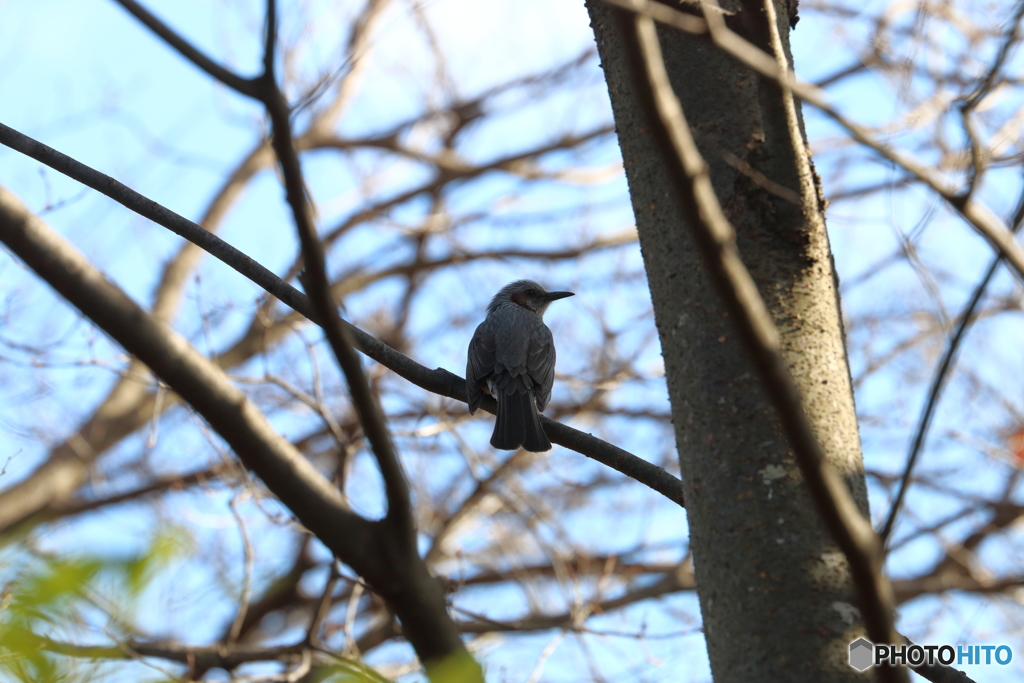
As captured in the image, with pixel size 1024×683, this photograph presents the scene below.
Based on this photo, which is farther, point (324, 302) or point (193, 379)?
point (193, 379)

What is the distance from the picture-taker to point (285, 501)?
1.67 m

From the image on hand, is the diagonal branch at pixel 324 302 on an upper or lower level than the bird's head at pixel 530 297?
lower

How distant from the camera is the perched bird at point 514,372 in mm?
4535

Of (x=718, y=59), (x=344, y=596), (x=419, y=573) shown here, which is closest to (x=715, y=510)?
(x=419, y=573)

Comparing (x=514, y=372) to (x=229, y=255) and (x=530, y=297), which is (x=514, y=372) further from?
(x=229, y=255)

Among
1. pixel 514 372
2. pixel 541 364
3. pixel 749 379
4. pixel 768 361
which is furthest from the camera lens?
pixel 541 364

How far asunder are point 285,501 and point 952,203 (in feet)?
6.02

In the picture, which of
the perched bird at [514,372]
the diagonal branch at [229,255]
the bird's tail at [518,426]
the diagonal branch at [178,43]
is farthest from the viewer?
the perched bird at [514,372]

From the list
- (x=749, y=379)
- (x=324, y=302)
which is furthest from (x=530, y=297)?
(x=324, y=302)

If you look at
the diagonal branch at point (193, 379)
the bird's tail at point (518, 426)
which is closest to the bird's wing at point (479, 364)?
the bird's tail at point (518, 426)

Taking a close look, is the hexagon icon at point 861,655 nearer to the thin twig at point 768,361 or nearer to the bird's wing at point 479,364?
the thin twig at point 768,361

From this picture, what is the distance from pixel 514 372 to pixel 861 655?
338cm

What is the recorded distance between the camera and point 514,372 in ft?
16.9

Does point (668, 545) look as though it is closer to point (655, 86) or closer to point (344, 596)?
point (344, 596)
